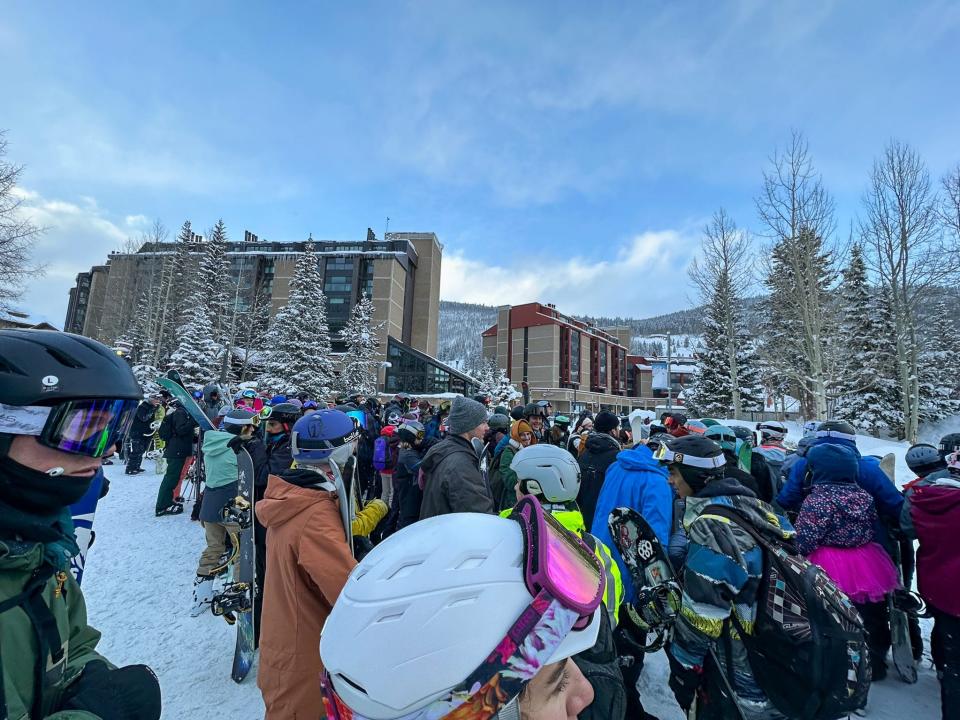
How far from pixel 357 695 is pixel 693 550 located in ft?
6.49

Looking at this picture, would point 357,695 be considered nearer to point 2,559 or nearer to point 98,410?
point 2,559

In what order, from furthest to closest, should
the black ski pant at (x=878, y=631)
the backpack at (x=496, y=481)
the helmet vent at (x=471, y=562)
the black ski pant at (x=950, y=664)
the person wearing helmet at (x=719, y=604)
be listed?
the backpack at (x=496, y=481) < the black ski pant at (x=878, y=631) < the black ski pant at (x=950, y=664) < the person wearing helmet at (x=719, y=604) < the helmet vent at (x=471, y=562)

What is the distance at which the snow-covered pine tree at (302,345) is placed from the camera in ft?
88.6

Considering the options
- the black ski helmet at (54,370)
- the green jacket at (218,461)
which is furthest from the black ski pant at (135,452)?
the black ski helmet at (54,370)

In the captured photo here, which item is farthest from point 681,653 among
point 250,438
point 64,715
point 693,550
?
point 250,438

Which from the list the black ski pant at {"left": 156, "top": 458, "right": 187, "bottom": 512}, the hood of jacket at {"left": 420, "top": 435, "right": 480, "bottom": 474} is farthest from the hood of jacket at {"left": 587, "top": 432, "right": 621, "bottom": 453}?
the black ski pant at {"left": 156, "top": 458, "right": 187, "bottom": 512}

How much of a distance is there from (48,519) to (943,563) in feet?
17.9

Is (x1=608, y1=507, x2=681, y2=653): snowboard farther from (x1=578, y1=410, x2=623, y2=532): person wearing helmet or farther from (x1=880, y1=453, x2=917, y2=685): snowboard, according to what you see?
(x1=880, y1=453, x2=917, y2=685): snowboard

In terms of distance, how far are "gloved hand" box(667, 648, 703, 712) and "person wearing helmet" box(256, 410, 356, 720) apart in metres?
1.94

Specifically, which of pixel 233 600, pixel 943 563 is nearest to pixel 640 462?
pixel 943 563

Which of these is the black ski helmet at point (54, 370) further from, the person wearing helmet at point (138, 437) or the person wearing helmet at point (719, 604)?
the person wearing helmet at point (138, 437)

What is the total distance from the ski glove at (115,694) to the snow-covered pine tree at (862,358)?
97.0 feet

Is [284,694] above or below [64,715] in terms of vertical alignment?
below

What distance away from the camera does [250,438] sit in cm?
529
